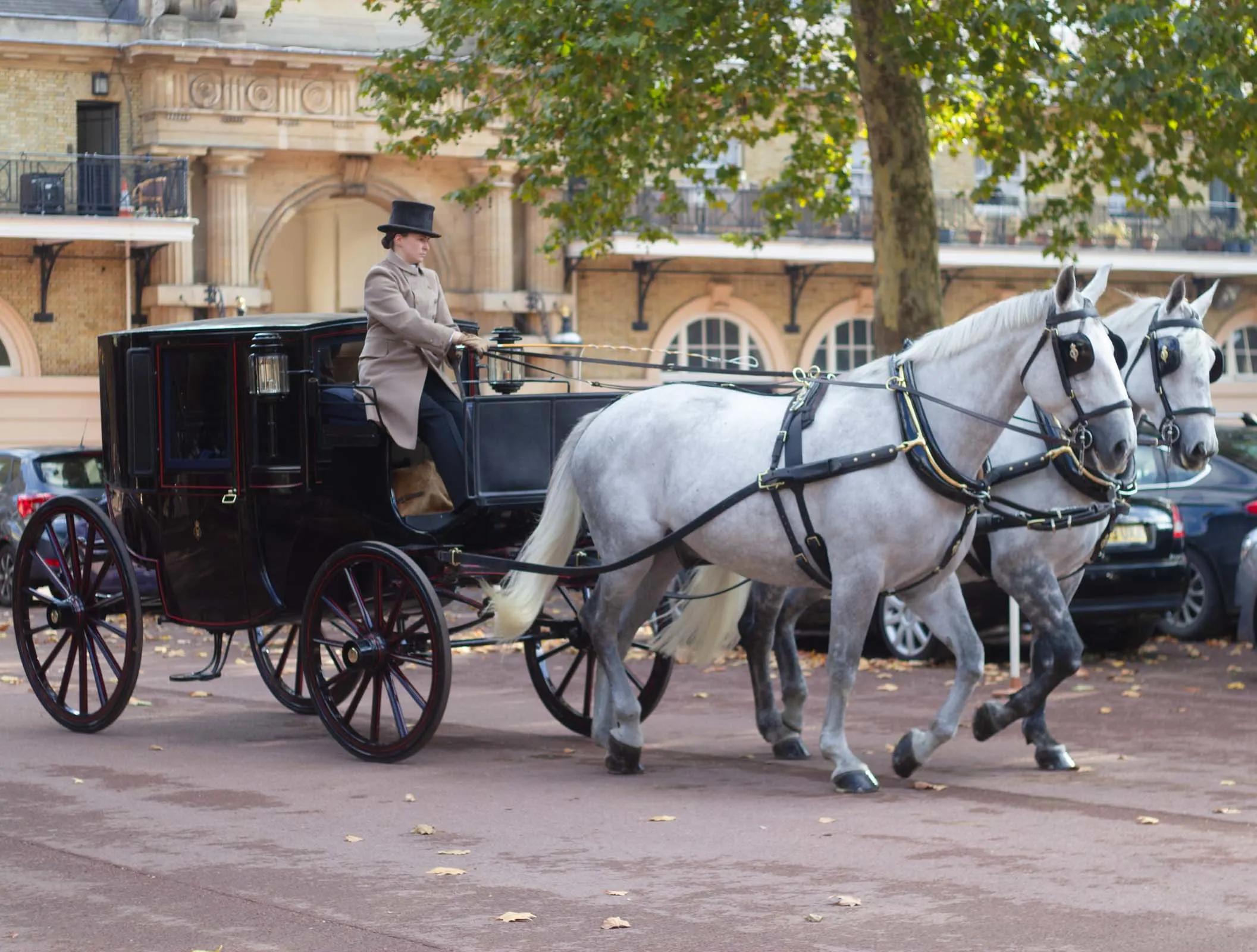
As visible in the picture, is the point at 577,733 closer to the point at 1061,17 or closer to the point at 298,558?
the point at 298,558

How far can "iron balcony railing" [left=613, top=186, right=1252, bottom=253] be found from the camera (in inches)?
1363

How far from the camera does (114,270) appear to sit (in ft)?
102

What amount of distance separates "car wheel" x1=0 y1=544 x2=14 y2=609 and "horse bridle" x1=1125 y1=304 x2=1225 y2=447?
42.2 ft

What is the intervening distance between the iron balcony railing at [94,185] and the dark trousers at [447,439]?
72.1 feet

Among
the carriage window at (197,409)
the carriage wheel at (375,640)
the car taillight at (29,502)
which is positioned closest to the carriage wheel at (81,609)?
the carriage window at (197,409)

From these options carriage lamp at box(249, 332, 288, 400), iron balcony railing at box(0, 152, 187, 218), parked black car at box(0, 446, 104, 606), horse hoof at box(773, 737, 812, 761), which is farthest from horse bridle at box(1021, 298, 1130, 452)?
iron balcony railing at box(0, 152, 187, 218)

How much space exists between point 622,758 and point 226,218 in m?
23.8

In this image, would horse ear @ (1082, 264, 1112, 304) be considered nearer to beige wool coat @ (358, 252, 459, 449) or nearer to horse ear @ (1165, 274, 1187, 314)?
horse ear @ (1165, 274, 1187, 314)

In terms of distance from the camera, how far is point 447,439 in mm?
9234

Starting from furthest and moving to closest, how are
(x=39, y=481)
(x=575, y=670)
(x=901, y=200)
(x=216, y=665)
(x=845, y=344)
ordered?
(x=845, y=344) < (x=39, y=481) < (x=901, y=200) < (x=575, y=670) < (x=216, y=665)

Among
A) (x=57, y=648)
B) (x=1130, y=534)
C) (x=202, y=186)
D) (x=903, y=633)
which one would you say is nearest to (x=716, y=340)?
(x=202, y=186)

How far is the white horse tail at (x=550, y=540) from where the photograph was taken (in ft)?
29.8

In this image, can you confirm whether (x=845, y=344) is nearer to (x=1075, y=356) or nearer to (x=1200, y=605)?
(x=1200, y=605)

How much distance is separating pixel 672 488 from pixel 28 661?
3.89 m
